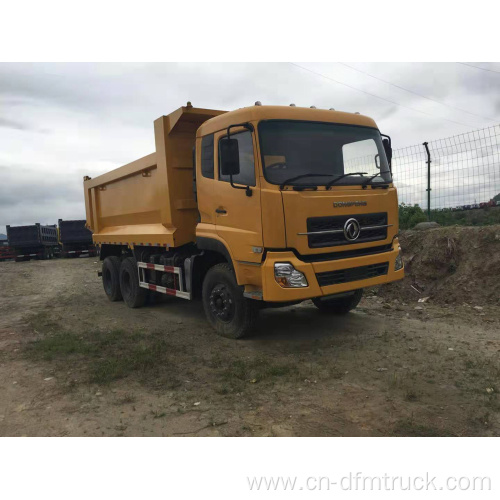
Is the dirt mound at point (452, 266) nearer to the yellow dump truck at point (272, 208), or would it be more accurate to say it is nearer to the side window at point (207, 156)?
the yellow dump truck at point (272, 208)

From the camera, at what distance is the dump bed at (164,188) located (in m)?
6.55

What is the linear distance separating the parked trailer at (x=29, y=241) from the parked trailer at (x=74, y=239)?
1302mm

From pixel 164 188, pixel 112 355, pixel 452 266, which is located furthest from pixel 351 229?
pixel 452 266

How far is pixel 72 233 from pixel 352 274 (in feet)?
73.7

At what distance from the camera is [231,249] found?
536cm

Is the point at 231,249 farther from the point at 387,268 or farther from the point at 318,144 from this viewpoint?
the point at 387,268

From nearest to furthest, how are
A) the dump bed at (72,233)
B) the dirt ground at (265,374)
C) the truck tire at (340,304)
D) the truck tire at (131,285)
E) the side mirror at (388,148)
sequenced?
the dirt ground at (265,374), the side mirror at (388,148), the truck tire at (340,304), the truck tire at (131,285), the dump bed at (72,233)

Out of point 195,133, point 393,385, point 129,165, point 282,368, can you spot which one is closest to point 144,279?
point 129,165

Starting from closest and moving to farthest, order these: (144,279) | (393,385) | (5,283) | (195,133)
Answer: (393,385) → (195,133) → (144,279) → (5,283)

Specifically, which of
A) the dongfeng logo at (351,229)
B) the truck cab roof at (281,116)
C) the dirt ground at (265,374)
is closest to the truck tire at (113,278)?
the dirt ground at (265,374)

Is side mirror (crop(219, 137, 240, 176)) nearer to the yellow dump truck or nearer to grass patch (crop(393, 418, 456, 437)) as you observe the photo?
the yellow dump truck

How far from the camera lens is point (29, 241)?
80.0ft

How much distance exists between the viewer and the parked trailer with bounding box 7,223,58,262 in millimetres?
24031

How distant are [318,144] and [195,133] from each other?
2198 millimetres
